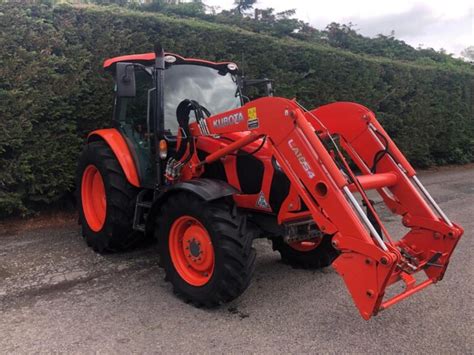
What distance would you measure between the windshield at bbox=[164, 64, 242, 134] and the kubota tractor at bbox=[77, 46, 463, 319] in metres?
0.01

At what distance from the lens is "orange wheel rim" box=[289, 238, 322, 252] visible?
427 cm

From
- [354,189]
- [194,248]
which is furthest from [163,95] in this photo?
[354,189]

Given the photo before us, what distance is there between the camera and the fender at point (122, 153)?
4402 millimetres

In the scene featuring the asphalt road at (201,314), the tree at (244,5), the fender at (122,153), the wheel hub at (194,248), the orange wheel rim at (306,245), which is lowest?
the asphalt road at (201,314)

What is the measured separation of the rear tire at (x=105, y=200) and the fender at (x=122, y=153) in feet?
0.37

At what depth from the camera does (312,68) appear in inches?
367

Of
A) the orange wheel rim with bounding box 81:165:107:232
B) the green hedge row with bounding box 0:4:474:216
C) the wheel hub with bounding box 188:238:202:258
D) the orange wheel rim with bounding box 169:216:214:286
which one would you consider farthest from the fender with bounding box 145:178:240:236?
the green hedge row with bounding box 0:4:474:216

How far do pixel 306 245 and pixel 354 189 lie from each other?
1.24 m

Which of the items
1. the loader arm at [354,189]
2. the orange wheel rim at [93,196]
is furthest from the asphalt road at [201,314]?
the orange wheel rim at [93,196]

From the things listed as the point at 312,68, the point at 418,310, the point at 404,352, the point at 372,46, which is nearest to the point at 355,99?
the point at 312,68

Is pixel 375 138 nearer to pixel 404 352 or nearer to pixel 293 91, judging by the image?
pixel 404 352

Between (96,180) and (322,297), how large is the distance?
2997mm

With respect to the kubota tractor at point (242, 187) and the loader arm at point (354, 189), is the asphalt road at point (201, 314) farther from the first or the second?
the loader arm at point (354, 189)

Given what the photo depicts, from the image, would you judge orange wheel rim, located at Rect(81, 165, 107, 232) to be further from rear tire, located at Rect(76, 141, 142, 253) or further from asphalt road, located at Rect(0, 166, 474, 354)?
asphalt road, located at Rect(0, 166, 474, 354)
